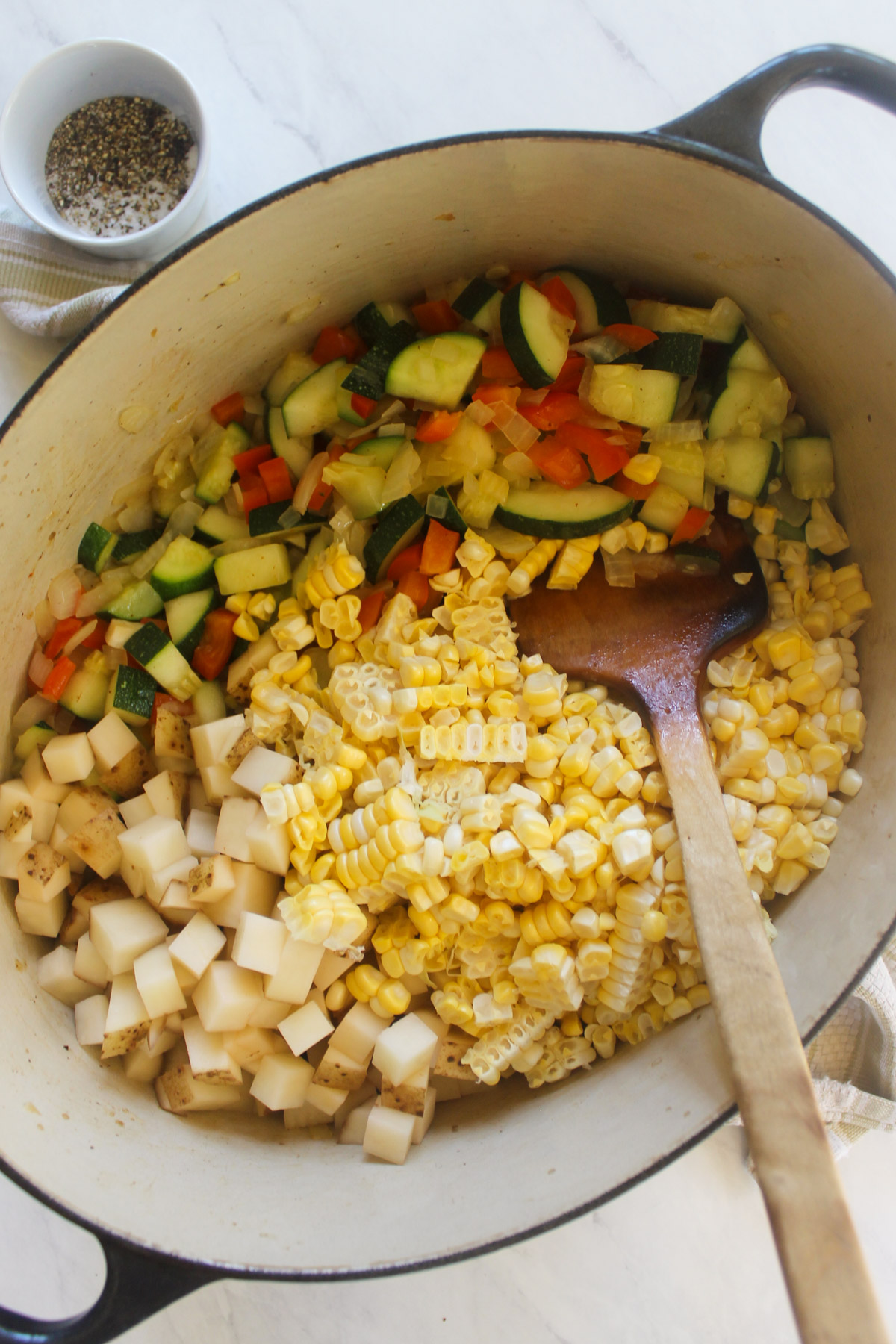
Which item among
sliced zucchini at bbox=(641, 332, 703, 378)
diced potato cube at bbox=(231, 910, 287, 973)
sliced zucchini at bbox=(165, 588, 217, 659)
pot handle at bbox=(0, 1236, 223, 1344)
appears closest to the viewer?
pot handle at bbox=(0, 1236, 223, 1344)

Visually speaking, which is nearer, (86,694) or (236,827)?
(236,827)

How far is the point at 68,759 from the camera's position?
1.65 meters

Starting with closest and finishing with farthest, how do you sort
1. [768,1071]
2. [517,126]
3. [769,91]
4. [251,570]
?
[768,1071] < [769,91] < [251,570] < [517,126]

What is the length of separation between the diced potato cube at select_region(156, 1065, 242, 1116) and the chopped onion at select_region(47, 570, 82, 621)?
2.83 feet

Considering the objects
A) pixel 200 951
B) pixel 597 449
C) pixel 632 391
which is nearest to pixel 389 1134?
pixel 200 951

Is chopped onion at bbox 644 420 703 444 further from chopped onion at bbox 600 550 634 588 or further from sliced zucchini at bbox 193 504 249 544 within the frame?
sliced zucchini at bbox 193 504 249 544

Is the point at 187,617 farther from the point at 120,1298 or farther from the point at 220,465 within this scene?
the point at 120,1298

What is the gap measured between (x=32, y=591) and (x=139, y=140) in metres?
1.02

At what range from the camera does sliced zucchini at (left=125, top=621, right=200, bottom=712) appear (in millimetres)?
1709

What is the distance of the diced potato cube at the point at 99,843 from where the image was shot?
1646 mm

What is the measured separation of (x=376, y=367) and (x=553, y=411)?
340 mm

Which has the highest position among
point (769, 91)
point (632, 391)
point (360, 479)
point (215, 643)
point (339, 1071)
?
point (769, 91)

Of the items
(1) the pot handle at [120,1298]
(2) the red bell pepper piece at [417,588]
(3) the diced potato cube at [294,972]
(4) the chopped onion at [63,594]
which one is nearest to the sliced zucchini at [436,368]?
(2) the red bell pepper piece at [417,588]

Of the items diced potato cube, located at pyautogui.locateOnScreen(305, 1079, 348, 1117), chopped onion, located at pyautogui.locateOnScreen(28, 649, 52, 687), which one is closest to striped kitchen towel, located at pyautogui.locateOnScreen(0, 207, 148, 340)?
chopped onion, located at pyautogui.locateOnScreen(28, 649, 52, 687)
